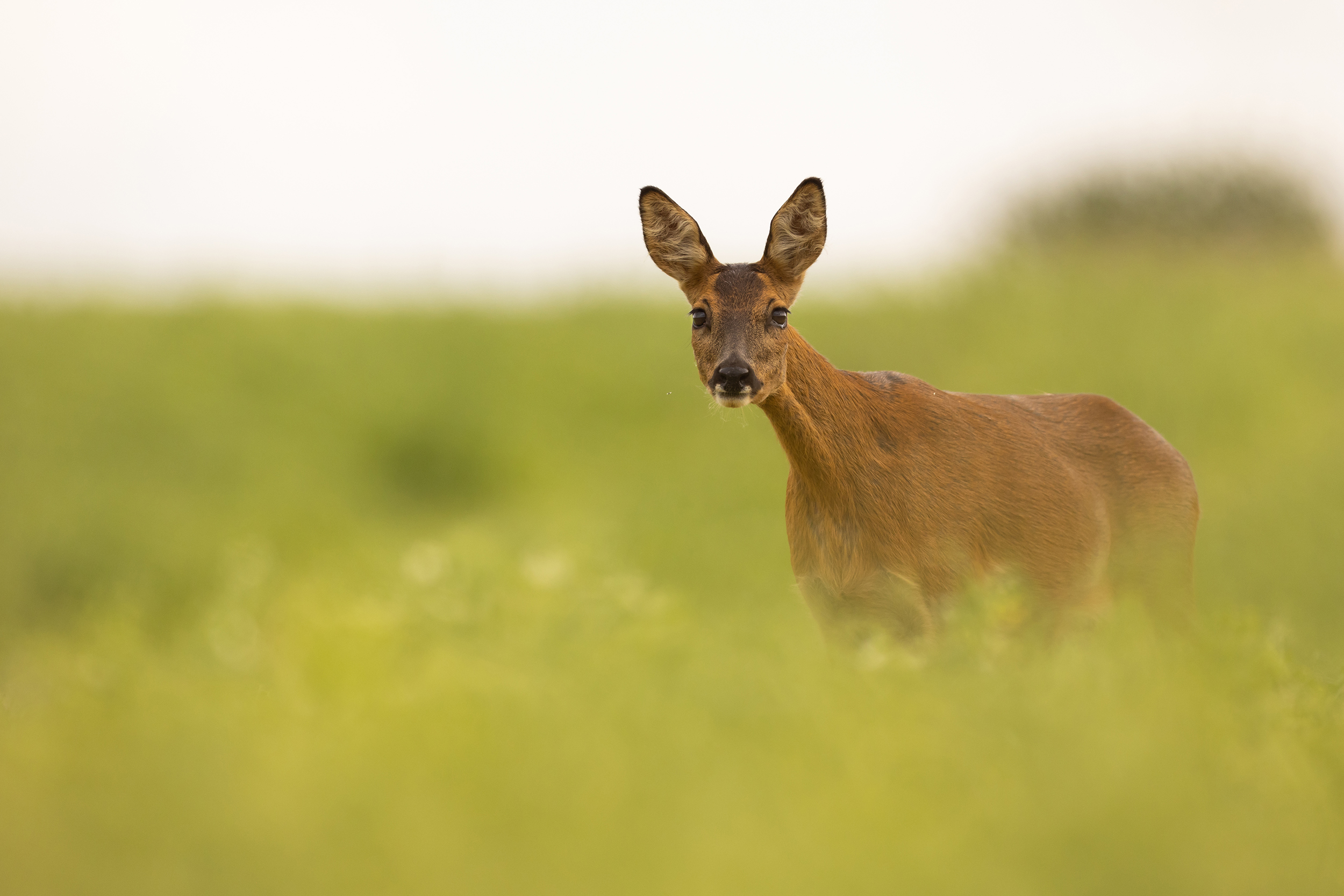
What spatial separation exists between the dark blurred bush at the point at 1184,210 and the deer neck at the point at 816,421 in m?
26.8

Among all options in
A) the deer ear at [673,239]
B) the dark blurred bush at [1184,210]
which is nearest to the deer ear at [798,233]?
the deer ear at [673,239]

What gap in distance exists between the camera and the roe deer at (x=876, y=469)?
5.96m

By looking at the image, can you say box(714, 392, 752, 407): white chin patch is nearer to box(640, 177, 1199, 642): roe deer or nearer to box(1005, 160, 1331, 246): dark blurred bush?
box(640, 177, 1199, 642): roe deer

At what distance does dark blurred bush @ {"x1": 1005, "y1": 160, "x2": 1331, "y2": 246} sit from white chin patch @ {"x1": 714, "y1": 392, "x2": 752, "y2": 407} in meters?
27.4

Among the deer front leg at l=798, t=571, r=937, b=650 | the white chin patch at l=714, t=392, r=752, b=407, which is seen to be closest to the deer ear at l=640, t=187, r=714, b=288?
the white chin patch at l=714, t=392, r=752, b=407

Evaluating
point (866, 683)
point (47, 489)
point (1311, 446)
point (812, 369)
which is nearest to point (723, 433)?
point (1311, 446)

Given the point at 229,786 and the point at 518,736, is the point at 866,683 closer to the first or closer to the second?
the point at 518,736

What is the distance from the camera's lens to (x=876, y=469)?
610cm

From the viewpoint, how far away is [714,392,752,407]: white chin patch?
18.5 feet

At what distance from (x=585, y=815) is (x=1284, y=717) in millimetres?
2992

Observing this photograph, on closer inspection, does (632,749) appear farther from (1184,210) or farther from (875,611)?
(1184,210)

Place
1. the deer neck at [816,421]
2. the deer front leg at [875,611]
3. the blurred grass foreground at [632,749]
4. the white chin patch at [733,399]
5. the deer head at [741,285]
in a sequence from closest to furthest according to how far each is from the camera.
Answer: the blurred grass foreground at [632,749] < the white chin patch at [733,399] < the deer head at [741,285] < the deer front leg at [875,611] < the deer neck at [816,421]

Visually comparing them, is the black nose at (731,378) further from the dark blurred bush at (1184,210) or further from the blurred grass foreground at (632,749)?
the dark blurred bush at (1184,210)

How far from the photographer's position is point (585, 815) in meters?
3.46
